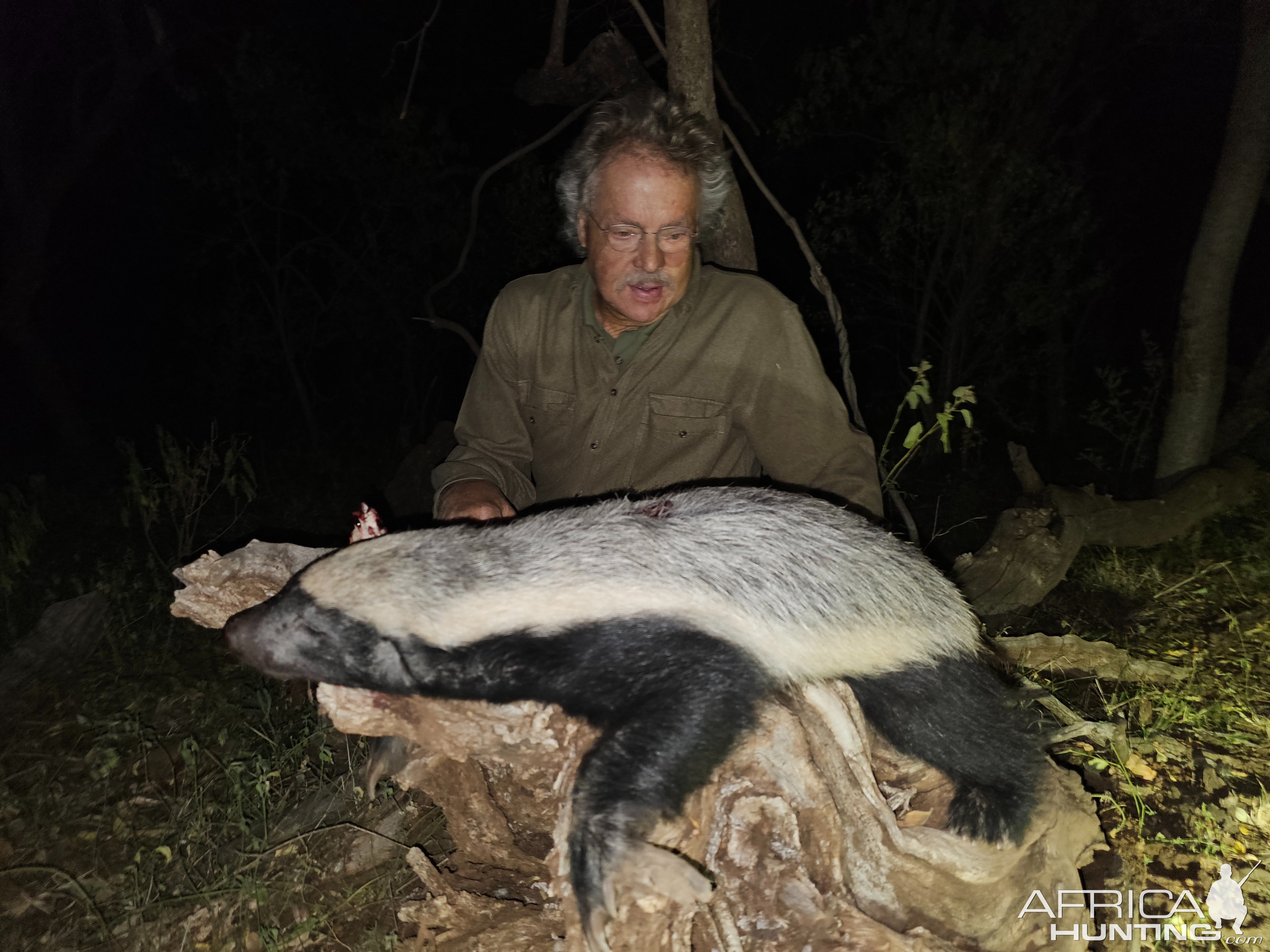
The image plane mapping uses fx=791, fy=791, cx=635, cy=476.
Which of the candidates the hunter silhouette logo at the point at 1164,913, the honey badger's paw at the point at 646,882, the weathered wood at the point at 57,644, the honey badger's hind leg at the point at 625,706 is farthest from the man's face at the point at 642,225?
the weathered wood at the point at 57,644

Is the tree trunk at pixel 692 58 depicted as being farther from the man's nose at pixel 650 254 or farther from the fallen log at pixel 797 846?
the fallen log at pixel 797 846

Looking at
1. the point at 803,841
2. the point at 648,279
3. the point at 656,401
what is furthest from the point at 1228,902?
the point at 648,279

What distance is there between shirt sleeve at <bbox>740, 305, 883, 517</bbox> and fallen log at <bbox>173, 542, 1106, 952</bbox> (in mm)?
1052

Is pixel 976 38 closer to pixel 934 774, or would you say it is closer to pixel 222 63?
pixel 934 774

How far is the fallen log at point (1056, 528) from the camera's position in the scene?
4.55 meters

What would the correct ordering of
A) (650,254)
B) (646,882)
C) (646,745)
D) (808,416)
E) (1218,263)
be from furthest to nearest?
(1218,263) < (808,416) < (650,254) < (646,745) < (646,882)

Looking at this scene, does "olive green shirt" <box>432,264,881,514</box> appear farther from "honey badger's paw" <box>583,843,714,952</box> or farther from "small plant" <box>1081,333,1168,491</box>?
"small plant" <box>1081,333,1168,491</box>

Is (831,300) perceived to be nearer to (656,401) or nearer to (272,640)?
(656,401)

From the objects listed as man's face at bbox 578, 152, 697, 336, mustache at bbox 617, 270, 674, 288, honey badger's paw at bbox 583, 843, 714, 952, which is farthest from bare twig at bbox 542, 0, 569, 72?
honey badger's paw at bbox 583, 843, 714, 952

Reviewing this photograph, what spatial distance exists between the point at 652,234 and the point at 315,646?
6.10 ft

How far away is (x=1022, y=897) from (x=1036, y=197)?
7.82m

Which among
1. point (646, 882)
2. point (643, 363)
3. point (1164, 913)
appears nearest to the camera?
point (646, 882)

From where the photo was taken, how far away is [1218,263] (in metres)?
5.34

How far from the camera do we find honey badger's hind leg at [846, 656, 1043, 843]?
2.33 m
